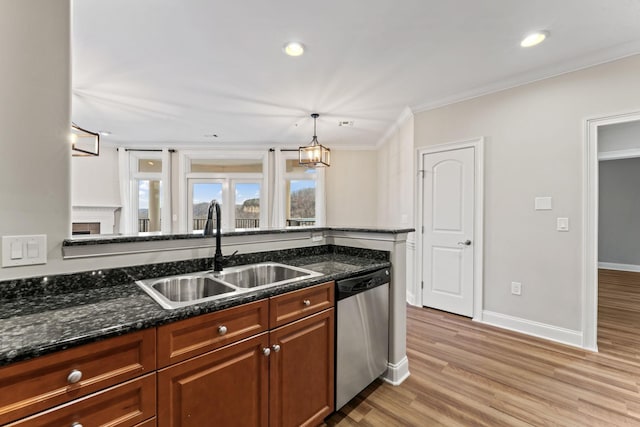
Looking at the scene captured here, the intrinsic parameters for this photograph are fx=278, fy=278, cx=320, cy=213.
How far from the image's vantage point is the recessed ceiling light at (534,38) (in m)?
2.19

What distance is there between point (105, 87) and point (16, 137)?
8.57ft

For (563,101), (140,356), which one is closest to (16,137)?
(140,356)

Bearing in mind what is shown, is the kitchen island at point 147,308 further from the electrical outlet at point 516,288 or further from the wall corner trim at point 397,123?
the wall corner trim at point 397,123

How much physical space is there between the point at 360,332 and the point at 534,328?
2.20 m

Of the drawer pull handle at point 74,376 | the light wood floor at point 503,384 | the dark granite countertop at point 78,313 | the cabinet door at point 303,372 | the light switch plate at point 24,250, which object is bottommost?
the light wood floor at point 503,384

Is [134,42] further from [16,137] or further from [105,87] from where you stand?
[16,137]

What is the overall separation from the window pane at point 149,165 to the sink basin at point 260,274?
17.6 ft

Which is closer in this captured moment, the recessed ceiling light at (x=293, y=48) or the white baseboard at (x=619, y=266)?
the recessed ceiling light at (x=293, y=48)

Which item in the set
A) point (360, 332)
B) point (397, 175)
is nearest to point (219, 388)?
point (360, 332)

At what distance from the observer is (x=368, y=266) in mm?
1870

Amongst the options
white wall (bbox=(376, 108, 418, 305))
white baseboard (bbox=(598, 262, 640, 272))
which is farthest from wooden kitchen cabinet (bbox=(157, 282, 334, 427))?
white baseboard (bbox=(598, 262, 640, 272))

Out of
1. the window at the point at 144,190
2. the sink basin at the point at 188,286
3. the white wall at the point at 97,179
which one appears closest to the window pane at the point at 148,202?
the window at the point at 144,190

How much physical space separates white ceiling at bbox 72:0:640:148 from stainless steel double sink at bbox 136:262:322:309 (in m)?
1.79

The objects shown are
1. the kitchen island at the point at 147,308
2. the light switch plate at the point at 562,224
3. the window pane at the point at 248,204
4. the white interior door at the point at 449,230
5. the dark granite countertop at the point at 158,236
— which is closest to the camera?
the kitchen island at the point at 147,308
